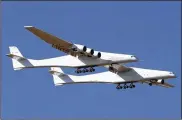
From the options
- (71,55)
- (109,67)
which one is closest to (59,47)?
(71,55)

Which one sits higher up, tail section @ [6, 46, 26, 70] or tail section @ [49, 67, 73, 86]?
tail section @ [6, 46, 26, 70]

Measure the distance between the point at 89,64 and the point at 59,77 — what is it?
358 inches

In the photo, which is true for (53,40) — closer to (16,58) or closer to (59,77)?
(16,58)

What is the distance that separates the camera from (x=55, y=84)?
6719 cm

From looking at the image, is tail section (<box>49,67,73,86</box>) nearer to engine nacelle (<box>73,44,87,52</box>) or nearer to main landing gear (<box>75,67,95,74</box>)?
main landing gear (<box>75,67,95,74</box>)

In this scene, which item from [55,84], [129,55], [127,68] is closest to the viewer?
[129,55]

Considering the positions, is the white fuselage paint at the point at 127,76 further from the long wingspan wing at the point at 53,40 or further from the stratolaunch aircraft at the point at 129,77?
the long wingspan wing at the point at 53,40

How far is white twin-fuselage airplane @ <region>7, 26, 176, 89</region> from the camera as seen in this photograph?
59.1 m

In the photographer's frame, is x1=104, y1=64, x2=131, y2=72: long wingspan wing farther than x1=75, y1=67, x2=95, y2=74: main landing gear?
Yes

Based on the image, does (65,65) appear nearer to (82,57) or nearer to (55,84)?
(82,57)

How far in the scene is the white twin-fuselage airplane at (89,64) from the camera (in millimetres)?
59094

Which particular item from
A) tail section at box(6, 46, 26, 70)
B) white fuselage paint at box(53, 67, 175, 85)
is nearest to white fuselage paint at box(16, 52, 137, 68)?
tail section at box(6, 46, 26, 70)

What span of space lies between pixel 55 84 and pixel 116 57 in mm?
9849

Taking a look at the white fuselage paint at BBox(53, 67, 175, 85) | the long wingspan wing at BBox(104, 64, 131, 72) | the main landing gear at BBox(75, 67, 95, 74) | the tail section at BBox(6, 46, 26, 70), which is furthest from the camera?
the tail section at BBox(6, 46, 26, 70)
